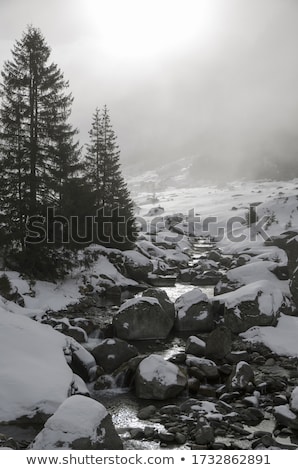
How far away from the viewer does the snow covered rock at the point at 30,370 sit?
31.6 feet

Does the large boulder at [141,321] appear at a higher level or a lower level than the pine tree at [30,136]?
lower

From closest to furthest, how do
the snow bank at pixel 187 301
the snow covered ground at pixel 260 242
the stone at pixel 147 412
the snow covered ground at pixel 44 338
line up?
the snow covered ground at pixel 44 338 → the stone at pixel 147 412 → the snow covered ground at pixel 260 242 → the snow bank at pixel 187 301

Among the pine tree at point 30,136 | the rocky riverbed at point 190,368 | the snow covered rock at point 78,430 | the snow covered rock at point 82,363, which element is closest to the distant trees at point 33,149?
the pine tree at point 30,136

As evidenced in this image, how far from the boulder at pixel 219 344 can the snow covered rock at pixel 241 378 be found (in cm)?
188

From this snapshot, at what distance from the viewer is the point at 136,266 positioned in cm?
2858

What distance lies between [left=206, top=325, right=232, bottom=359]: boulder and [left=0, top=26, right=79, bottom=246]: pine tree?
35.1ft

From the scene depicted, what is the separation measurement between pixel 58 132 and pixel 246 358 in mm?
14369

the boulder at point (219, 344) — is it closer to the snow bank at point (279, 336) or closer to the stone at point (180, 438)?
the snow bank at point (279, 336)

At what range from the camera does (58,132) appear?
2122cm

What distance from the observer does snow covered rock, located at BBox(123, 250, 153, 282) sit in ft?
93.4

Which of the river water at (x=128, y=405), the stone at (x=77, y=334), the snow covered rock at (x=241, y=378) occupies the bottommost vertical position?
the river water at (x=128, y=405)

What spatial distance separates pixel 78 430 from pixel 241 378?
6218 millimetres

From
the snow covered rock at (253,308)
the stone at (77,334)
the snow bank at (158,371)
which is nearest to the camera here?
the snow bank at (158,371)

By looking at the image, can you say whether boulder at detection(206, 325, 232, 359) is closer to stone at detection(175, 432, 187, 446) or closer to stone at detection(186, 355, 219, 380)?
stone at detection(186, 355, 219, 380)
